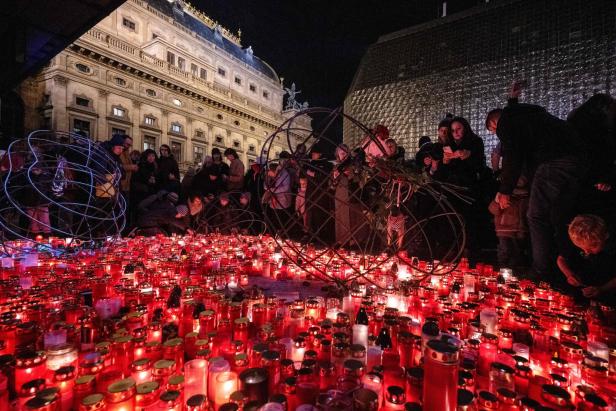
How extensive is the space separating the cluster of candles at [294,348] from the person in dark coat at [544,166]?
30.6 inches

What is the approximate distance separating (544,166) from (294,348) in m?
2.82

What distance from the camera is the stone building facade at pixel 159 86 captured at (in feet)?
51.4

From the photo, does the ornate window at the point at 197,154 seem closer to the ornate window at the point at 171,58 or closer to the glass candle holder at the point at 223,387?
the ornate window at the point at 171,58

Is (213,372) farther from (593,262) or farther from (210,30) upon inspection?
(210,30)

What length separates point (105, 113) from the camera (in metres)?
17.5

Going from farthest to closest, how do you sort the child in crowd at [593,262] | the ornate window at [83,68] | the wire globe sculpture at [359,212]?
1. the ornate window at [83,68]
2. the child in crowd at [593,262]
3. the wire globe sculpture at [359,212]

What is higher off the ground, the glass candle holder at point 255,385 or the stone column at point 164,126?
the stone column at point 164,126

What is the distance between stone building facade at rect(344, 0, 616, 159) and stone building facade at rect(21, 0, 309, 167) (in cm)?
1535

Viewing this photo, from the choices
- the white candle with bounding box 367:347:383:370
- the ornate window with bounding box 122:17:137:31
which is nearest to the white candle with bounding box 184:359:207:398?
the white candle with bounding box 367:347:383:370

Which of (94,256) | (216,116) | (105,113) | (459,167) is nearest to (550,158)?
(459,167)

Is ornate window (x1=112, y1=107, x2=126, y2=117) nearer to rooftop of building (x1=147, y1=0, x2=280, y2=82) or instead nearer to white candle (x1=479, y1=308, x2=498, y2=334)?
rooftop of building (x1=147, y1=0, x2=280, y2=82)

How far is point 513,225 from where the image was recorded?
335cm

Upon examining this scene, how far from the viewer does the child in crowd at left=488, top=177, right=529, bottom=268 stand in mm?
3258

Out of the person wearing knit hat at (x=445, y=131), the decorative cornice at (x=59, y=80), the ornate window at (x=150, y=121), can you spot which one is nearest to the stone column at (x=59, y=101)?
the decorative cornice at (x=59, y=80)
